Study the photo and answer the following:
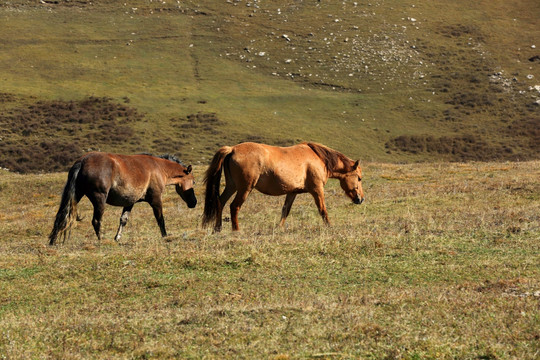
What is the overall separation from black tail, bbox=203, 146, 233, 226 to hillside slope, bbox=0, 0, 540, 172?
34167 mm

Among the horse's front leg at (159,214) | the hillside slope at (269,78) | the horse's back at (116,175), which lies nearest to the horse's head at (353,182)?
the horse's front leg at (159,214)

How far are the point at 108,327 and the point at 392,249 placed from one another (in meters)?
6.69

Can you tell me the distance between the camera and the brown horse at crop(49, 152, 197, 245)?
1504cm

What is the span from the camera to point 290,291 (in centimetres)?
1057

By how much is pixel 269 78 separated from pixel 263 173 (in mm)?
57127

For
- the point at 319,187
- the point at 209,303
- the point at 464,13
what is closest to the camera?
the point at 209,303

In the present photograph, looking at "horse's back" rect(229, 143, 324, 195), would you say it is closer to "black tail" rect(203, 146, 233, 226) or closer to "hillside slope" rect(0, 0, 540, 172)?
"black tail" rect(203, 146, 233, 226)

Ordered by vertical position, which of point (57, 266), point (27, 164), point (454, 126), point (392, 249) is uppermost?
point (392, 249)

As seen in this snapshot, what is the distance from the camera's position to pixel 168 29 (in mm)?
84312

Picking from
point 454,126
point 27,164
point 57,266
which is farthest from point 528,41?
point 57,266

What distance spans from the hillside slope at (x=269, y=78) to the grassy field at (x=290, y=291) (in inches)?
1426

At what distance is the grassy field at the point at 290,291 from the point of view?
7.70 meters

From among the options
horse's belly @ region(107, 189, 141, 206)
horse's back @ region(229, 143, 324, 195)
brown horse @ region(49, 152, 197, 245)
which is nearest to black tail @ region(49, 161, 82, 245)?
brown horse @ region(49, 152, 197, 245)

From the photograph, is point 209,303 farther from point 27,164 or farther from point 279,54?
point 279,54
